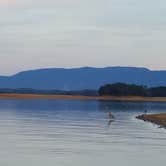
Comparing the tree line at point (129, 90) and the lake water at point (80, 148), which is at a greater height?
the tree line at point (129, 90)

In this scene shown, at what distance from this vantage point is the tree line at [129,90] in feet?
585

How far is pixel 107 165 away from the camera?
2755cm

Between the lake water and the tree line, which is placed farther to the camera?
the tree line

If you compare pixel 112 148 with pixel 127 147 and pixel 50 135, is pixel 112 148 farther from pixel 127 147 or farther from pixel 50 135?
pixel 50 135

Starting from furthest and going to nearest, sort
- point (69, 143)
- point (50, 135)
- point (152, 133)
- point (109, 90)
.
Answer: point (109, 90)
point (152, 133)
point (50, 135)
point (69, 143)

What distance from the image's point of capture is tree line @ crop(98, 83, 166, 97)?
178 meters

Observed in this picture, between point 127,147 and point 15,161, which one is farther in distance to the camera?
point 127,147

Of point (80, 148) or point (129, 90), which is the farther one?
point (129, 90)

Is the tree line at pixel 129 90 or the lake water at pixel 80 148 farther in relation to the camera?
the tree line at pixel 129 90

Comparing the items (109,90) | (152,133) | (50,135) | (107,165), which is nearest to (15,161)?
(107,165)

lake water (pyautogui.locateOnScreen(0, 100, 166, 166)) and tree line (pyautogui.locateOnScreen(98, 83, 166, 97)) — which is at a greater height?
tree line (pyautogui.locateOnScreen(98, 83, 166, 97))

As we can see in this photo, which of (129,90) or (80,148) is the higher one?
(129,90)

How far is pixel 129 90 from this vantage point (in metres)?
182

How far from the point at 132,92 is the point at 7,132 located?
140 m
